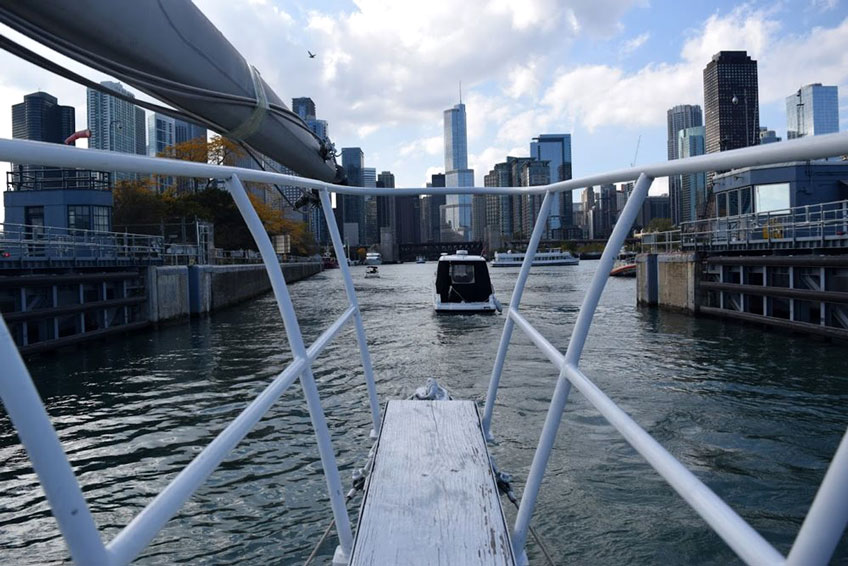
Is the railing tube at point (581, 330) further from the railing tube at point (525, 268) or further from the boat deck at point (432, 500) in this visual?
the railing tube at point (525, 268)

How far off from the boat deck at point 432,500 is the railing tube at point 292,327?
0.22 m

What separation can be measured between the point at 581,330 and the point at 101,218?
3766cm

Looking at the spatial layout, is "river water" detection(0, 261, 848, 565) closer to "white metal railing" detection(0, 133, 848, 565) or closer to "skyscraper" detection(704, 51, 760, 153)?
"white metal railing" detection(0, 133, 848, 565)

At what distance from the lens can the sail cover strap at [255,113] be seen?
270 cm

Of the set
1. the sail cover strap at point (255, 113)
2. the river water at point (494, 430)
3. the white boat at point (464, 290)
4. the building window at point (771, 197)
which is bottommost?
the river water at point (494, 430)

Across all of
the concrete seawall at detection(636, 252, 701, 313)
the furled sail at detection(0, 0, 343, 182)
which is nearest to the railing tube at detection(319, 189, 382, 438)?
the furled sail at detection(0, 0, 343, 182)

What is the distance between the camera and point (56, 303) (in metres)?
17.4

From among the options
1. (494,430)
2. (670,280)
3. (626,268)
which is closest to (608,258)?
(494,430)

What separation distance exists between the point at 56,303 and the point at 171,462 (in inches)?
487

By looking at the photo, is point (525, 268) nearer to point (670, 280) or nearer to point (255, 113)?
point (255, 113)

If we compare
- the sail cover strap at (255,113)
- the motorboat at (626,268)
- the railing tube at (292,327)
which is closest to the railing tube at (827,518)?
the railing tube at (292,327)

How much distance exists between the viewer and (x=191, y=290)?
2666cm

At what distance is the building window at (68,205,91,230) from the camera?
33.8 metres

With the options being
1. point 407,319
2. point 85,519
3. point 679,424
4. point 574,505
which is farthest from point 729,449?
point 407,319
